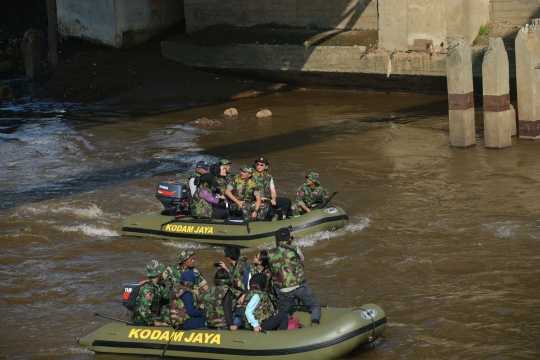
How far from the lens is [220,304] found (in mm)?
9742

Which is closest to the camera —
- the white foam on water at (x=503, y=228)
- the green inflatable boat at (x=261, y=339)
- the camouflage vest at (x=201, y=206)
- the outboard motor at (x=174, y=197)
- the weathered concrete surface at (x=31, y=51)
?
the green inflatable boat at (x=261, y=339)

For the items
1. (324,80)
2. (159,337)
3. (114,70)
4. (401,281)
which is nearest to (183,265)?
(159,337)

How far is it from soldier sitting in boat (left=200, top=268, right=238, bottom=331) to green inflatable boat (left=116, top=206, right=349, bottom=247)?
157 inches

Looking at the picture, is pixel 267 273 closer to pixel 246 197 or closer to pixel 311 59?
pixel 246 197

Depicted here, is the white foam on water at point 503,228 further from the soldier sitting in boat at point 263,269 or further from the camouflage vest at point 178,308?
the camouflage vest at point 178,308

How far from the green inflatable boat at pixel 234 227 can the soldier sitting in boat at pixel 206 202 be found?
6.1 inches

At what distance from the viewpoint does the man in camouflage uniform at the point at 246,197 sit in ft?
46.9

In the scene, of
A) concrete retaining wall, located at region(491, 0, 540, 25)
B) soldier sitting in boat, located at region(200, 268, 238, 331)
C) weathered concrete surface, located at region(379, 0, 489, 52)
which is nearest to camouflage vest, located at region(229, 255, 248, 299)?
soldier sitting in boat, located at region(200, 268, 238, 331)

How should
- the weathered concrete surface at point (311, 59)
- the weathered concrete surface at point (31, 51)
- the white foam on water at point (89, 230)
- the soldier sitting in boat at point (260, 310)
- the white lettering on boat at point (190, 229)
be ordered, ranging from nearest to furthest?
the soldier sitting in boat at point (260, 310) → the white lettering on boat at point (190, 229) → the white foam on water at point (89, 230) → the weathered concrete surface at point (311, 59) → the weathered concrete surface at point (31, 51)

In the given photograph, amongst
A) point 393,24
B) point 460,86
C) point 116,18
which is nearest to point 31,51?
point 116,18

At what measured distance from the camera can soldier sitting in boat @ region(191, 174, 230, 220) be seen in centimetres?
1430

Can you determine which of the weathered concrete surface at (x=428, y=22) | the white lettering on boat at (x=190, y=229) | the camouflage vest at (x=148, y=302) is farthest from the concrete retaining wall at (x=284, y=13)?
the camouflage vest at (x=148, y=302)

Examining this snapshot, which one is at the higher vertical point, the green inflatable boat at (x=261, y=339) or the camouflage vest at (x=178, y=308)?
the camouflage vest at (x=178, y=308)

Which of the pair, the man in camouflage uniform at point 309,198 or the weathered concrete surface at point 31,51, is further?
the weathered concrete surface at point 31,51
